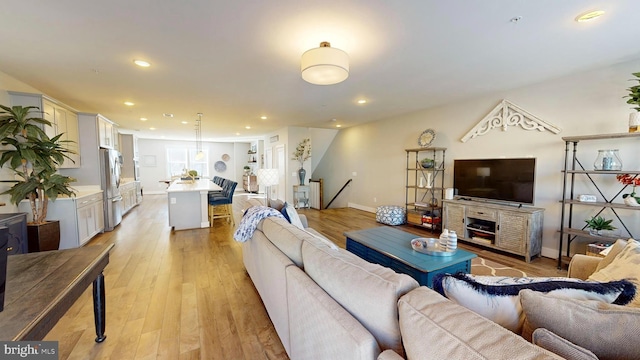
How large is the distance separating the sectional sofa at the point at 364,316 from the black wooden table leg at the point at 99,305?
1259 millimetres

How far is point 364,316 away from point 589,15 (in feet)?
9.52

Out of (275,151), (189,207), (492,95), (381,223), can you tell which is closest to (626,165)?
(492,95)

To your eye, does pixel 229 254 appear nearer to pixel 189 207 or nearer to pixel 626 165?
pixel 189 207

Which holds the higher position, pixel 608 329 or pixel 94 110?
pixel 94 110

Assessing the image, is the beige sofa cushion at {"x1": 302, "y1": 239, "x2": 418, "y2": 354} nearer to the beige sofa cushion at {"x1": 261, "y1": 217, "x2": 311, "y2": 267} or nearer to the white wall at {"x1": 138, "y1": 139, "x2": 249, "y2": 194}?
the beige sofa cushion at {"x1": 261, "y1": 217, "x2": 311, "y2": 267}

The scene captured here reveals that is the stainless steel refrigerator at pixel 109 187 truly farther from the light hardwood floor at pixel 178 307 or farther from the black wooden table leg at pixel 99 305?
the black wooden table leg at pixel 99 305

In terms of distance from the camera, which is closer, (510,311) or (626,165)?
(510,311)

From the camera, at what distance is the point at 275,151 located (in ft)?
28.1

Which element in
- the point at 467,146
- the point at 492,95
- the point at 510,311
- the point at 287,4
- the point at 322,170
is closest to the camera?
the point at 510,311

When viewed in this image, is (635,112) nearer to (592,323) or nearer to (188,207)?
(592,323)

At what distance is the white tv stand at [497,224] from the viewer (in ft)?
11.3

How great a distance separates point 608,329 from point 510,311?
24 centimetres

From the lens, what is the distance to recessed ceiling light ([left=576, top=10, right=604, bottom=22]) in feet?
6.41

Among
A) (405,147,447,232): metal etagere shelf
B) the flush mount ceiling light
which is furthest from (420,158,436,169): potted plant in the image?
the flush mount ceiling light
